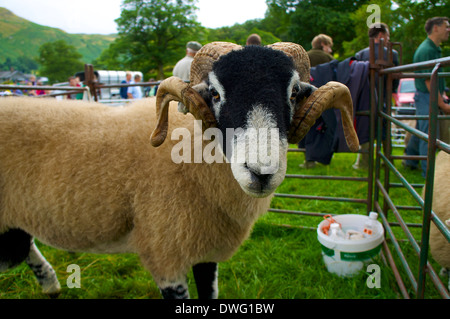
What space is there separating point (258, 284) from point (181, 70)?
3207mm

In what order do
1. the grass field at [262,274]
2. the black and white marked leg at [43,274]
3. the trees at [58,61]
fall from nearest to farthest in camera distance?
the grass field at [262,274] < the black and white marked leg at [43,274] < the trees at [58,61]

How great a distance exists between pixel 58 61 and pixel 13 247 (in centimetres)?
6247

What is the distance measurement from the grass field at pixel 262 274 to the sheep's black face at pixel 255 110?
1.74 metres

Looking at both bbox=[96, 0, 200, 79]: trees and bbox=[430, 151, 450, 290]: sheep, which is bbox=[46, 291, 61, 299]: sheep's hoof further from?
bbox=[96, 0, 200, 79]: trees

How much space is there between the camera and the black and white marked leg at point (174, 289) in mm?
2062

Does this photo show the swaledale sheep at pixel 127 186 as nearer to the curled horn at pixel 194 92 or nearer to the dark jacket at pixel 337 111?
the curled horn at pixel 194 92

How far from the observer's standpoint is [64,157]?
212cm

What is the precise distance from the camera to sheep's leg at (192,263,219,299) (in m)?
2.48

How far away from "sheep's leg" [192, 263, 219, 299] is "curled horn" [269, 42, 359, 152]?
135 cm

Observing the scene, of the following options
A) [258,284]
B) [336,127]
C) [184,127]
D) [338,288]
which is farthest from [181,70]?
[338,288]

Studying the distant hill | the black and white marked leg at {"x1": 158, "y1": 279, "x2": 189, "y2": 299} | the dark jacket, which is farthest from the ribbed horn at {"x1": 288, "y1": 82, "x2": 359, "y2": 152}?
the distant hill

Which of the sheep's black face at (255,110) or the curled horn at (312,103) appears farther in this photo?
the curled horn at (312,103)

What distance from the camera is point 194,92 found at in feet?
5.08

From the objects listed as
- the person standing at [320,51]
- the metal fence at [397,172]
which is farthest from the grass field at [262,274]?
the person standing at [320,51]
